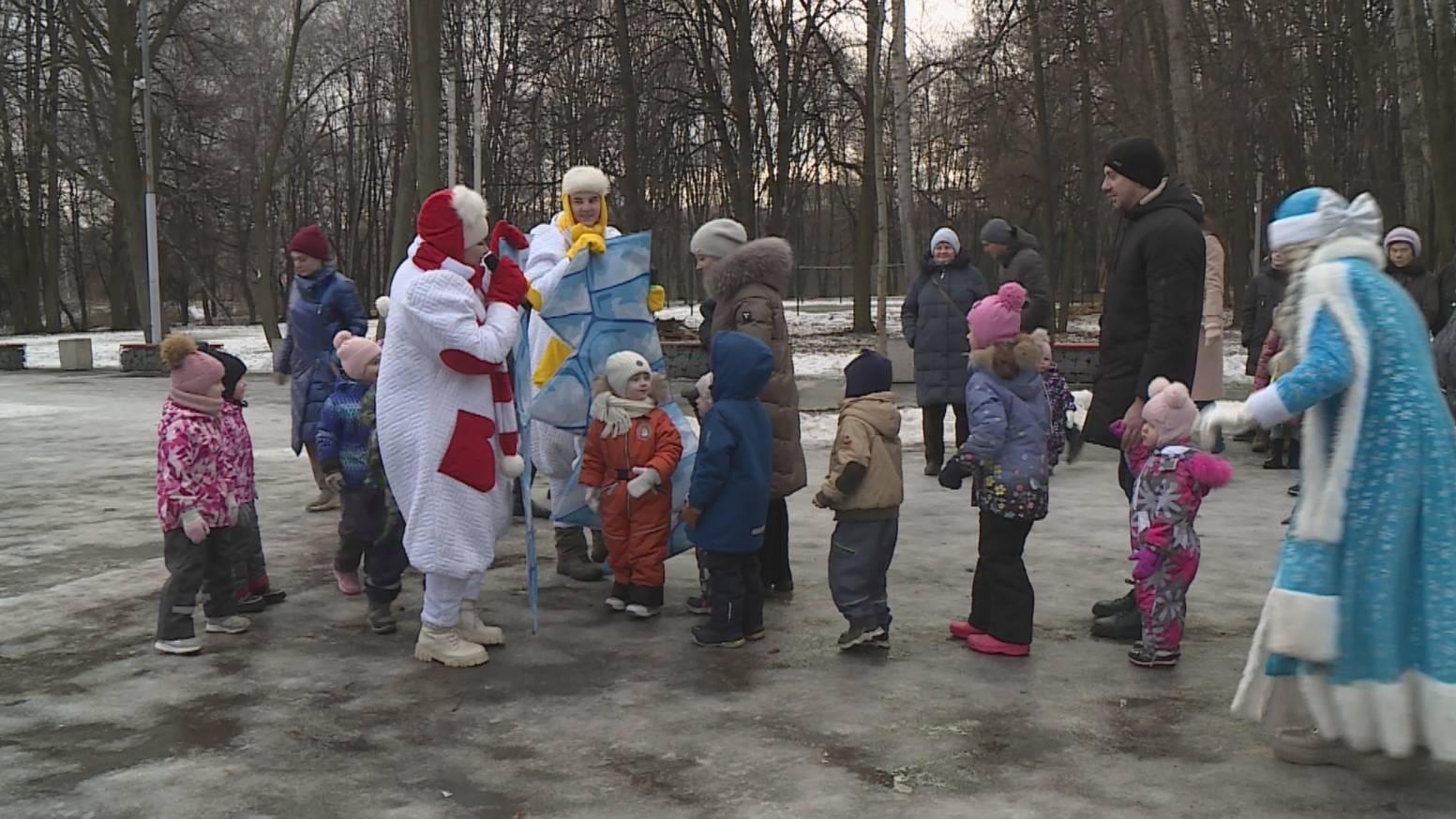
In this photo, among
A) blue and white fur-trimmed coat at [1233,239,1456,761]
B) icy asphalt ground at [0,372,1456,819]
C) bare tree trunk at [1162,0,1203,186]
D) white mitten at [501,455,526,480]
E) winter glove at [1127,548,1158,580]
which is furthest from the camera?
bare tree trunk at [1162,0,1203,186]

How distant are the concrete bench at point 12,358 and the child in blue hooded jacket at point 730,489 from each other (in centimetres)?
2113

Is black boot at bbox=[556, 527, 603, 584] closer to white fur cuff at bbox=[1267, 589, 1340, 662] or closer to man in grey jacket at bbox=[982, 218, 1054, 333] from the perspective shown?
white fur cuff at bbox=[1267, 589, 1340, 662]

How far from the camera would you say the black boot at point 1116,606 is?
5.44 meters

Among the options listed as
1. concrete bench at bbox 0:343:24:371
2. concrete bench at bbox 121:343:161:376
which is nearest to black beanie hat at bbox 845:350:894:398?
concrete bench at bbox 121:343:161:376

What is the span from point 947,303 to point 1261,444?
11.2ft

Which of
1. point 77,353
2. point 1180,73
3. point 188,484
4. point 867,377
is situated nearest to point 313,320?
point 188,484

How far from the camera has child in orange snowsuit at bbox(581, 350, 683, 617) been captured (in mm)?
5691

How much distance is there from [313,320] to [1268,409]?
5.73 m

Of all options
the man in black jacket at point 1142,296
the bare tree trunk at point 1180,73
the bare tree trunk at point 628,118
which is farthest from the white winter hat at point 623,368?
the bare tree trunk at point 628,118

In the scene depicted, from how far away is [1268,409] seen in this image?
365cm

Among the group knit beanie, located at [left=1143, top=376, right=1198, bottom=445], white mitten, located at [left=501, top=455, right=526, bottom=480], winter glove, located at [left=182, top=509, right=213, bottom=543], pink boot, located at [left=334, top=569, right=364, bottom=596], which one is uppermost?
knit beanie, located at [left=1143, top=376, right=1198, bottom=445]

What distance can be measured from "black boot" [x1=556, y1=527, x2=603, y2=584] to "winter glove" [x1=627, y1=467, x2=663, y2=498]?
3.72 feet

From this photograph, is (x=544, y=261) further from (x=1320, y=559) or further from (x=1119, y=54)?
Result: (x=1119, y=54)

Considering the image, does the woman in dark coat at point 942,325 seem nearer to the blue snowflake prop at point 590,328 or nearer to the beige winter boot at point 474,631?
the blue snowflake prop at point 590,328
